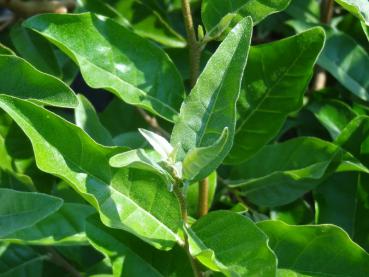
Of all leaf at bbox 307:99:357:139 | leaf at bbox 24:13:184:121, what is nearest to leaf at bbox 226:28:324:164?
leaf at bbox 24:13:184:121

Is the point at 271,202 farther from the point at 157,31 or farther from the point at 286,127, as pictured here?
the point at 157,31

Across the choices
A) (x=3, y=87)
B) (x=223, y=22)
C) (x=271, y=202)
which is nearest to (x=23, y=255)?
(x=3, y=87)

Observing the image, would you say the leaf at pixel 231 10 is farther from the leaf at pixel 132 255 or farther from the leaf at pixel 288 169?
the leaf at pixel 132 255

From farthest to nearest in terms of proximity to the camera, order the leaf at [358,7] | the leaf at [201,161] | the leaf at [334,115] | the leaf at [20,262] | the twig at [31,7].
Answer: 1. the twig at [31,7]
2. the leaf at [334,115]
3. the leaf at [20,262]
4. the leaf at [358,7]
5. the leaf at [201,161]

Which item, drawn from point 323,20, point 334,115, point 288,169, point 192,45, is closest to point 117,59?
point 192,45

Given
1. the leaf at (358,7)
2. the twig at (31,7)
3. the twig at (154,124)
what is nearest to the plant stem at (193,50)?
the leaf at (358,7)

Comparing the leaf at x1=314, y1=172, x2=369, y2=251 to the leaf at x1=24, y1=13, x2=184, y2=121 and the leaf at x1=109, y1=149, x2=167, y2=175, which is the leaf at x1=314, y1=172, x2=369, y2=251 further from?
the leaf at x1=109, y1=149, x2=167, y2=175

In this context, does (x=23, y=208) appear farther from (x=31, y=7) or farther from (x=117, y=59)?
(x=31, y=7)
